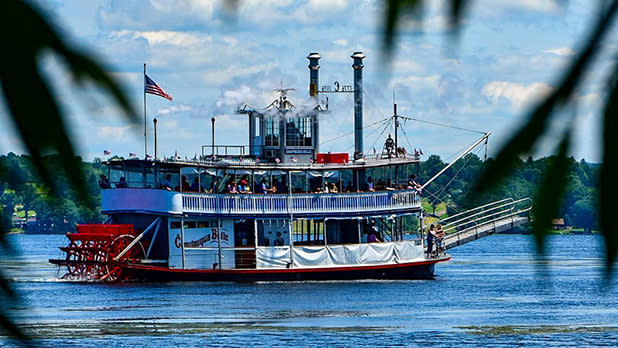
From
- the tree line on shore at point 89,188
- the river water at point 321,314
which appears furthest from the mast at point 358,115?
the tree line on shore at point 89,188

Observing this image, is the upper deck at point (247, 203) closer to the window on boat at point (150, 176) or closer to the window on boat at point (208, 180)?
the window on boat at point (150, 176)

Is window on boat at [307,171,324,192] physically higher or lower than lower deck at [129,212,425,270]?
higher

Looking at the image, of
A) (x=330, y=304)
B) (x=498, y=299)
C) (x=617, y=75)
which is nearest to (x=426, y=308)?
(x=330, y=304)

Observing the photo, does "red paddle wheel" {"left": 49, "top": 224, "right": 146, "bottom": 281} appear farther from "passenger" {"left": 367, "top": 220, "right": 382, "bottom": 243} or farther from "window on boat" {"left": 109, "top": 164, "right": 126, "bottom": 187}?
"passenger" {"left": 367, "top": 220, "right": 382, "bottom": 243}

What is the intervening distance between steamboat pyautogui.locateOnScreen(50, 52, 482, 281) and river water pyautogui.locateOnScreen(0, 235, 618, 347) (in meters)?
1.01

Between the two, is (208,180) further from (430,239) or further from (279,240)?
(430,239)

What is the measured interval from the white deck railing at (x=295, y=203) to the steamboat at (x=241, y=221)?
43mm

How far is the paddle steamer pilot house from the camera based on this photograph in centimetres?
4950

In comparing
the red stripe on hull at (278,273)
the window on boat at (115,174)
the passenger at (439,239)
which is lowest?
the red stripe on hull at (278,273)

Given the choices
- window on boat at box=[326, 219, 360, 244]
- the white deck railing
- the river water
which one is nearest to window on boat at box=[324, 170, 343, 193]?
the white deck railing

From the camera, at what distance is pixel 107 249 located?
164 ft

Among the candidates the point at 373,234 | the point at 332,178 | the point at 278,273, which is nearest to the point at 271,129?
the point at 332,178

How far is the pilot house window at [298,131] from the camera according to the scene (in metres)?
55.3

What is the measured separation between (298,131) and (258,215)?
22.9ft
